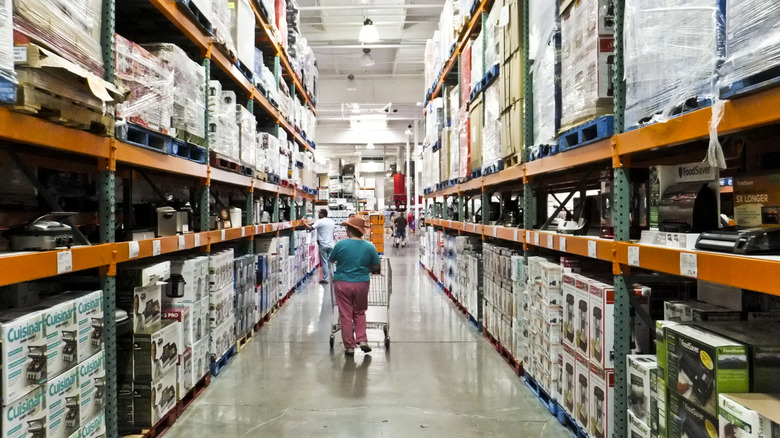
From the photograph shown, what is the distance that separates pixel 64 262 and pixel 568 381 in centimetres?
335

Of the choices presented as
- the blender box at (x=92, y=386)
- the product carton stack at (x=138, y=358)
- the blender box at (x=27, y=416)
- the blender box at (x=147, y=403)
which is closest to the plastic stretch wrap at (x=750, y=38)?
the blender box at (x=27, y=416)

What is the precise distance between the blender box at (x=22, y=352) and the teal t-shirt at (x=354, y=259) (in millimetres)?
3440

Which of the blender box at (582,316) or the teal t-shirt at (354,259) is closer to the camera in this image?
the blender box at (582,316)

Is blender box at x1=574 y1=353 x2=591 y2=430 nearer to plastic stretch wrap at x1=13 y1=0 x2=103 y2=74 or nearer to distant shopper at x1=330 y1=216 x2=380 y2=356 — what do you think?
distant shopper at x1=330 y1=216 x2=380 y2=356

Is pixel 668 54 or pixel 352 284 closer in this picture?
pixel 668 54

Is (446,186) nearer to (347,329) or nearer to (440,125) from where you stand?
(440,125)

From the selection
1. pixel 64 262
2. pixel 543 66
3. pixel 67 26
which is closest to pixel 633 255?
A: pixel 543 66

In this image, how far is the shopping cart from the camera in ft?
19.6

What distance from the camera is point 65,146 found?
246 cm

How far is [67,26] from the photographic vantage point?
2.45 meters

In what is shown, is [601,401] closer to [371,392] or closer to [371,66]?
[371,392]

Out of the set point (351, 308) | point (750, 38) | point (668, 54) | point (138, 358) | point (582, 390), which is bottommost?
point (582, 390)

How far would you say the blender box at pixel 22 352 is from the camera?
2014 mm

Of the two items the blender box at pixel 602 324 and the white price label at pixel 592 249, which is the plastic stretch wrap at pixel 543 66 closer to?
the white price label at pixel 592 249
